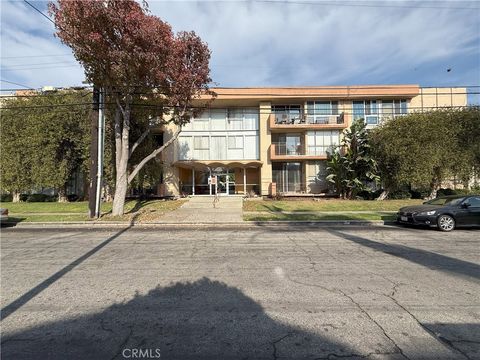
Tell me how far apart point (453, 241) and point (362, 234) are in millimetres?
2662

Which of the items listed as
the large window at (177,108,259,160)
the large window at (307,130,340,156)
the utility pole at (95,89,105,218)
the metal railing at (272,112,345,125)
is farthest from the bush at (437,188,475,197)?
the utility pole at (95,89,105,218)

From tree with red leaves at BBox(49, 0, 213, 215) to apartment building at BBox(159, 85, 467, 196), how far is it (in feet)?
40.4

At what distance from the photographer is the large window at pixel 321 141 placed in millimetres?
28953

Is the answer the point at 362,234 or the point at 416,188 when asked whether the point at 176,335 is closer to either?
the point at 362,234

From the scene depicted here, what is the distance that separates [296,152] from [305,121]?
2.96m

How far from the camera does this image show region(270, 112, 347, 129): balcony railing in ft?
92.9

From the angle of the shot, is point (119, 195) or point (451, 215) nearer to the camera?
point (451, 215)

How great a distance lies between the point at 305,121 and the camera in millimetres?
29328

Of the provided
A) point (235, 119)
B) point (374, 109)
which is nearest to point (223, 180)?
point (235, 119)

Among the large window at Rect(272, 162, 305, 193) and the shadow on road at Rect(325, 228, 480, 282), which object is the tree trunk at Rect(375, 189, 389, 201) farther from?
the shadow on road at Rect(325, 228, 480, 282)

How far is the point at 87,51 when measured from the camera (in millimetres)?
13656

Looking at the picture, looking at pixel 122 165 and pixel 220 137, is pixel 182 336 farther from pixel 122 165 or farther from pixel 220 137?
pixel 220 137

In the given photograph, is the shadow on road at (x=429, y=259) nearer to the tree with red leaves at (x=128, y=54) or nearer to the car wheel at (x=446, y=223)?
the car wheel at (x=446, y=223)

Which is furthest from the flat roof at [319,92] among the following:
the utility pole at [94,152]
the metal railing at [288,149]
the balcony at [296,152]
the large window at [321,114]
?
the utility pole at [94,152]
